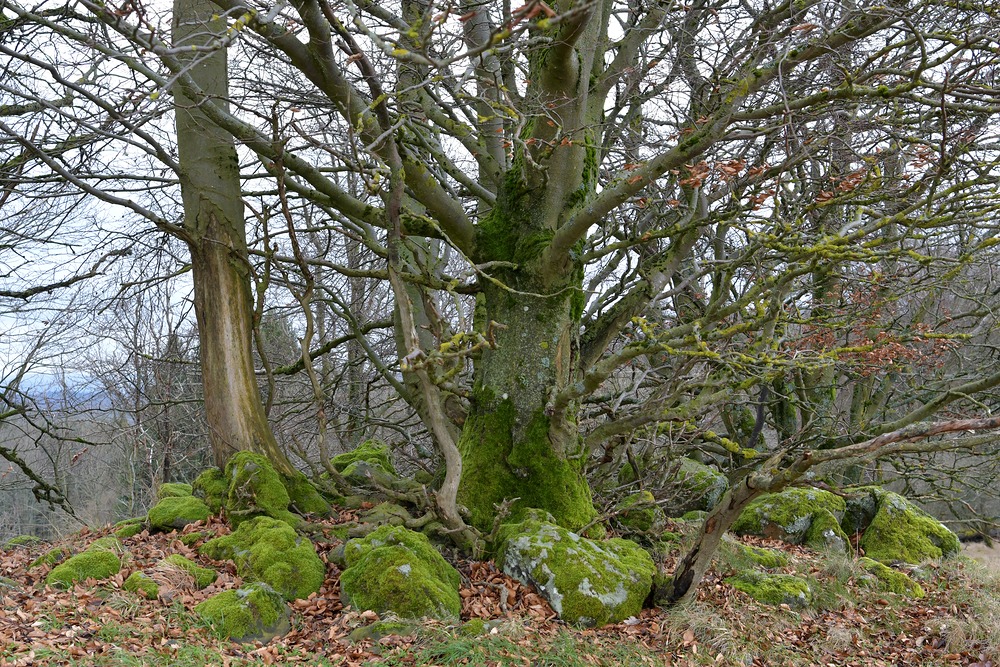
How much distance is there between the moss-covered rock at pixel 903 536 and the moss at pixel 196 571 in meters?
7.01

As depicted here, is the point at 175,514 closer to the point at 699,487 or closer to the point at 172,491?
the point at 172,491

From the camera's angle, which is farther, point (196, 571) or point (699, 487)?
point (699, 487)

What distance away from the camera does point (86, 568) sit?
473cm

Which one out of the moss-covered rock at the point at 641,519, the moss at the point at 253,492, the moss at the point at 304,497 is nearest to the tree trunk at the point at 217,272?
the moss at the point at 304,497

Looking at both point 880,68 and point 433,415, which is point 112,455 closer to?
point 433,415

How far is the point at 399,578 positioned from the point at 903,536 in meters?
6.43

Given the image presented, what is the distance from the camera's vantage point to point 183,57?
618cm

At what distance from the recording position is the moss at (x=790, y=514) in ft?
27.2

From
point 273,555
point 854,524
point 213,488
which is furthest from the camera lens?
point 854,524

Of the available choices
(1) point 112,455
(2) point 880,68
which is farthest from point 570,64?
(1) point 112,455

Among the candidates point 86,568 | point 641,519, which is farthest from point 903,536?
point 86,568

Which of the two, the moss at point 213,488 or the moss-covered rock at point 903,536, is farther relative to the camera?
the moss-covered rock at point 903,536

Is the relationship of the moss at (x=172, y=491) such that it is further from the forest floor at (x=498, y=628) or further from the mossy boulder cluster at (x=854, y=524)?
the mossy boulder cluster at (x=854, y=524)

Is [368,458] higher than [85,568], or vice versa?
[368,458]
